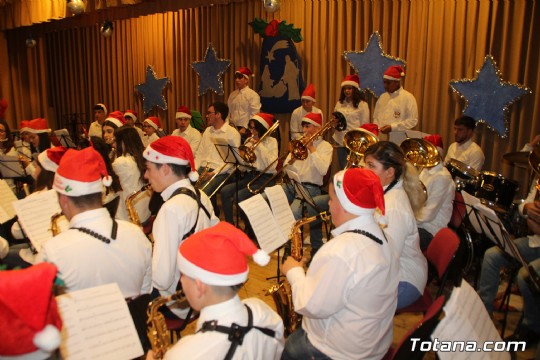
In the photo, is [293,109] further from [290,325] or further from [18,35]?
[18,35]

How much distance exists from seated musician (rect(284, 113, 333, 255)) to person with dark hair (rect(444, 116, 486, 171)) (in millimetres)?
1542

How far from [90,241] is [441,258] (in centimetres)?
213

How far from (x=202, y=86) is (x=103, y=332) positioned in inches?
329

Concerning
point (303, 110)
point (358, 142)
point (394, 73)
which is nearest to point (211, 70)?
point (303, 110)

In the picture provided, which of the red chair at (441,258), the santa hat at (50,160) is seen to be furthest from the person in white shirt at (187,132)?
the red chair at (441,258)

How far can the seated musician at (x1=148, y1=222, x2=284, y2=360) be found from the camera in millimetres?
1573

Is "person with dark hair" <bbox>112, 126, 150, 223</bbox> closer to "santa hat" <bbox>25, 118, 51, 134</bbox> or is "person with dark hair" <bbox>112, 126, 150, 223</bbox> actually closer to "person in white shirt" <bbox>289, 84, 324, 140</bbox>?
"santa hat" <bbox>25, 118, 51, 134</bbox>

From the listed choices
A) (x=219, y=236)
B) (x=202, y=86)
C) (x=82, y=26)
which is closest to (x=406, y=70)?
(x=202, y=86)

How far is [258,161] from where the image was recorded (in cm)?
586

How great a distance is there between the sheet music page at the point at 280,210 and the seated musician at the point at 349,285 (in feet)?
3.63

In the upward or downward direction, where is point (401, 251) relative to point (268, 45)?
downward

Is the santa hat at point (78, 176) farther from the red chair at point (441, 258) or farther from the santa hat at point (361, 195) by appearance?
the red chair at point (441, 258)

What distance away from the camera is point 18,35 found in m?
13.8

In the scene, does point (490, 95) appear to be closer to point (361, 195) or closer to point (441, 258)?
point (441, 258)
